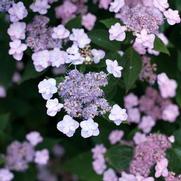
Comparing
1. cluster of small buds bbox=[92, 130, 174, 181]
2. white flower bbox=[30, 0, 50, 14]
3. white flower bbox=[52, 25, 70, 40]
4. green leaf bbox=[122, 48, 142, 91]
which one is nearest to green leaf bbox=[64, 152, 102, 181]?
cluster of small buds bbox=[92, 130, 174, 181]

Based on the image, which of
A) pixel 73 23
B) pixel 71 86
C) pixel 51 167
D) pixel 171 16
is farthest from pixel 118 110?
pixel 51 167

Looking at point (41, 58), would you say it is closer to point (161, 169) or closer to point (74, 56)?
point (74, 56)

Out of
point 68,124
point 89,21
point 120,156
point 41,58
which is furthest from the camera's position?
point 89,21

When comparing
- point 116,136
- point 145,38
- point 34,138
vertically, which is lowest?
point 34,138

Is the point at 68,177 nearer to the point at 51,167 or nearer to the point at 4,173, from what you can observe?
the point at 51,167

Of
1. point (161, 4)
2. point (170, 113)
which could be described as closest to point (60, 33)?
point (161, 4)

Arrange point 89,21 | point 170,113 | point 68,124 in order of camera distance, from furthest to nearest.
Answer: point 170,113, point 89,21, point 68,124
